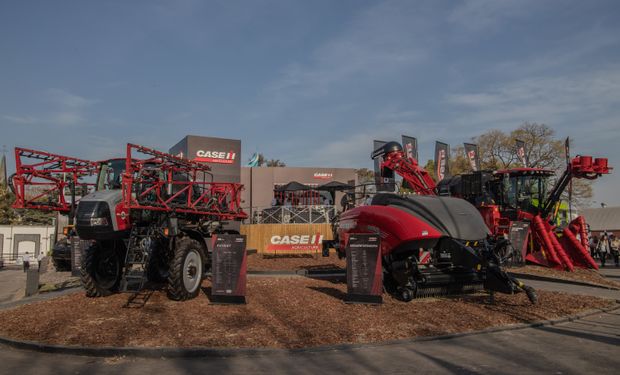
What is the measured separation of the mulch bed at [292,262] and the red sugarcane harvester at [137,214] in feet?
11.8

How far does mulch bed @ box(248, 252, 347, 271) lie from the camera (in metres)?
16.2

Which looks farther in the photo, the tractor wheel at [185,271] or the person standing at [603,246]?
the person standing at [603,246]

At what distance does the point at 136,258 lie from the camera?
1027cm

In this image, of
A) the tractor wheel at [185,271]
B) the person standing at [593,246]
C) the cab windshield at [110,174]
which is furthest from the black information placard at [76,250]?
the person standing at [593,246]

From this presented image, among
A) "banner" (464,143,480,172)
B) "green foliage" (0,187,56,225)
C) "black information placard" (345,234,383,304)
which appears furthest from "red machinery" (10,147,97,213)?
"green foliage" (0,187,56,225)

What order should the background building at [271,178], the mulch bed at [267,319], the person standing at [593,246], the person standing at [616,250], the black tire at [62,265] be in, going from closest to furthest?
the mulch bed at [267,319] < the black tire at [62,265] < the person standing at [616,250] < the person standing at [593,246] < the background building at [271,178]

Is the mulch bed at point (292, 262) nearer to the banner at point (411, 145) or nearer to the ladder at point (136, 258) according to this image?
the ladder at point (136, 258)

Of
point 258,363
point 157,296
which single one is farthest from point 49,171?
point 258,363

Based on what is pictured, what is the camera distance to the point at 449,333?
24.2 ft

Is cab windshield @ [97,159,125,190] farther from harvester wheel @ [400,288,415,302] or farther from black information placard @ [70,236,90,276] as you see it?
harvester wheel @ [400,288,415,302]

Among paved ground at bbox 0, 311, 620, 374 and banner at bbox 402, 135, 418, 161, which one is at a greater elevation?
banner at bbox 402, 135, 418, 161

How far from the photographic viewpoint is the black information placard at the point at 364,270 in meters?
9.22

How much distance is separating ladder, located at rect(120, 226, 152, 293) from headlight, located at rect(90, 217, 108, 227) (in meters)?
0.57

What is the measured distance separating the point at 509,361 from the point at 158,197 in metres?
7.46
